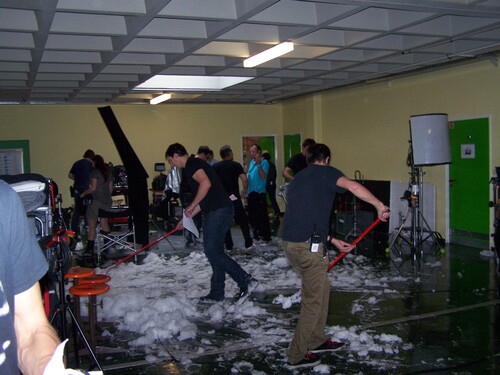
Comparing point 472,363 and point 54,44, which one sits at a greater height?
point 54,44

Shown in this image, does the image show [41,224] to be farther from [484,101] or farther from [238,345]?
[484,101]

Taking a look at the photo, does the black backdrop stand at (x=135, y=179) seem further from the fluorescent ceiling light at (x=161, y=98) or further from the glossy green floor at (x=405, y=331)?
the fluorescent ceiling light at (x=161, y=98)

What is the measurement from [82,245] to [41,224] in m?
6.02

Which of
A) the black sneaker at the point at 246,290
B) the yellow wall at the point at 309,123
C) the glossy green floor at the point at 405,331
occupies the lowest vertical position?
the glossy green floor at the point at 405,331

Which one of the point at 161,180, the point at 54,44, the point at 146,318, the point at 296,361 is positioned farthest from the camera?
the point at 161,180

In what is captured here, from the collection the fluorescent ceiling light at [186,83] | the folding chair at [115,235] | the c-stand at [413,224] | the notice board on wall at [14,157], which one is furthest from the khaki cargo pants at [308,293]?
the notice board on wall at [14,157]

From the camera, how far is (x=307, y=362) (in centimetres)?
418

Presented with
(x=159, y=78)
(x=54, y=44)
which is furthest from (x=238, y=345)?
(x=159, y=78)

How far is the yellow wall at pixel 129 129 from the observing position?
536 inches

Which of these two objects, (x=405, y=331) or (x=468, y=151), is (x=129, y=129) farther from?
(x=405, y=331)

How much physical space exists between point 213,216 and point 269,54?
3155mm

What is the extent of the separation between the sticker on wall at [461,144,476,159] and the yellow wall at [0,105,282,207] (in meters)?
7.29

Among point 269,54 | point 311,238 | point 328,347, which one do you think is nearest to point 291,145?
point 269,54

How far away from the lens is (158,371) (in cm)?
418
